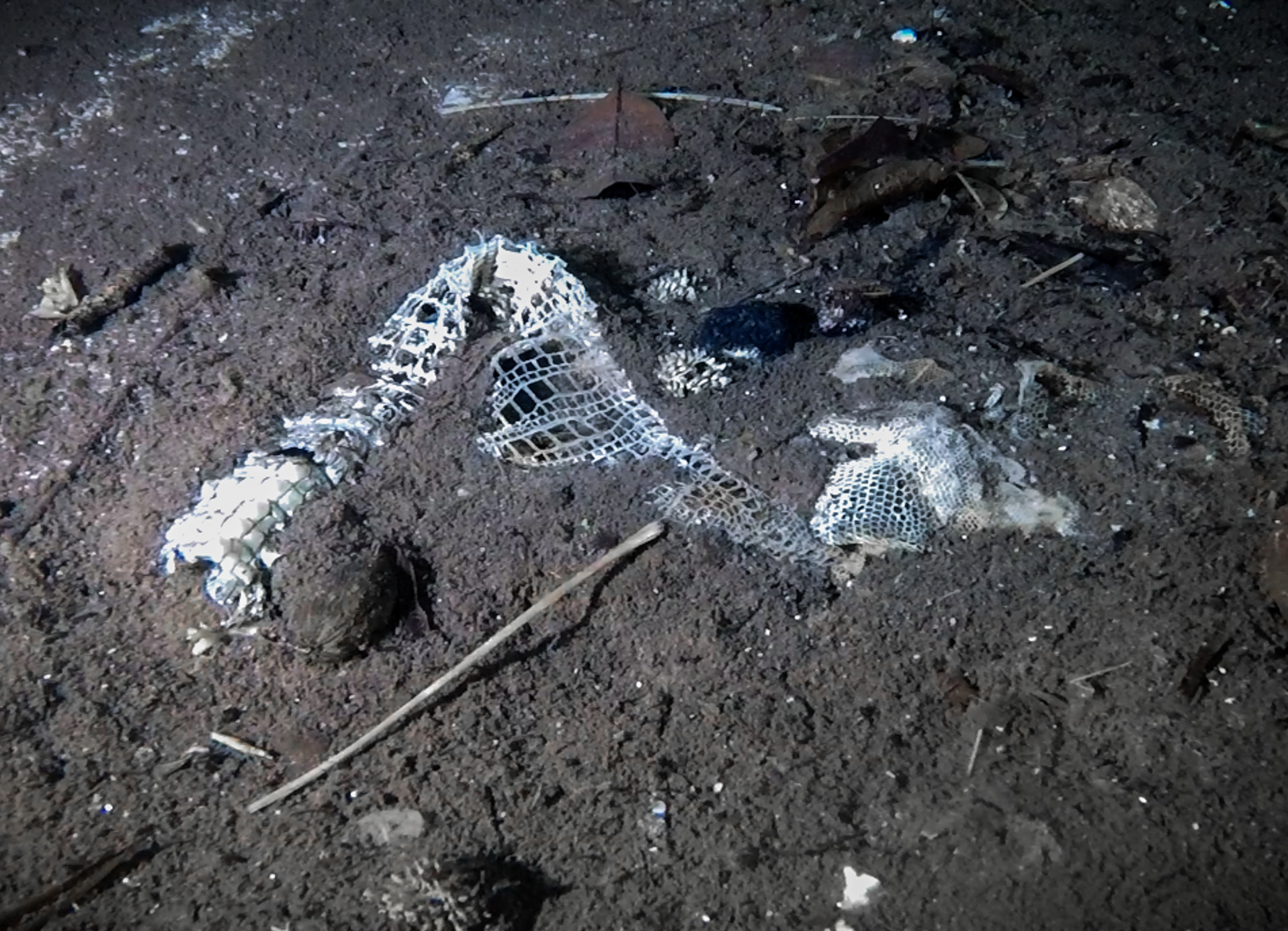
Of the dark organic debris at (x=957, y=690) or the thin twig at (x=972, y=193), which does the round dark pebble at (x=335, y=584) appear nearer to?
the dark organic debris at (x=957, y=690)

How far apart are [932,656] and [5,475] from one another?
270cm

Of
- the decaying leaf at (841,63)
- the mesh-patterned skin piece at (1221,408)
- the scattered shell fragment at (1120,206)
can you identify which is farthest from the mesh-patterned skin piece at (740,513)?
the decaying leaf at (841,63)

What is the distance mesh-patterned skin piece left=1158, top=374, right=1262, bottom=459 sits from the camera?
258cm

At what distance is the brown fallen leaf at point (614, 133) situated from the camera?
12.5 feet

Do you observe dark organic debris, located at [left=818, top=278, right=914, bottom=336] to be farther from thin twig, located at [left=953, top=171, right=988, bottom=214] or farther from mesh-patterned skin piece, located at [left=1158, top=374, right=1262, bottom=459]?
mesh-patterned skin piece, located at [left=1158, top=374, right=1262, bottom=459]

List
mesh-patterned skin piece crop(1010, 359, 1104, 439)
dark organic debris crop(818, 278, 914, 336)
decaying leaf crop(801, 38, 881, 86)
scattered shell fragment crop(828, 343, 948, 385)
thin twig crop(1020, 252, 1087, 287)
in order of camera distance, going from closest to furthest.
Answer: mesh-patterned skin piece crop(1010, 359, 1104, 439) < scattered shell fragment crop(828, 343, 948, 385) < dark organic debris crop(818, 278, 914, 336) < thin twig crop(1020, 252, 1087, 287) < decaying leaf crop(801, 38, 881, 86)

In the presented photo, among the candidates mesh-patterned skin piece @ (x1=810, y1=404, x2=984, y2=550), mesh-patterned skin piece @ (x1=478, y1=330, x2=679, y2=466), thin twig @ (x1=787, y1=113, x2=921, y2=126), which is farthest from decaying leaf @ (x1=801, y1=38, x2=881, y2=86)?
mesh-patterned skin piece @ (x1=810, y1=404, x2=984, y2=550)

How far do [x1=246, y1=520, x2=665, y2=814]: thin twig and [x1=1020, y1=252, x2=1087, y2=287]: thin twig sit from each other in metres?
1.61

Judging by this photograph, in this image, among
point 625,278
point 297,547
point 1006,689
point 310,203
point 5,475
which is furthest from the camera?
point 310,203

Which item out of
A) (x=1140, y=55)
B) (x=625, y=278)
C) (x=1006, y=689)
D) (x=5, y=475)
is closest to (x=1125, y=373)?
(x=1006, y=689)

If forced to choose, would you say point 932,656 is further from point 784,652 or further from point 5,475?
point 5,475

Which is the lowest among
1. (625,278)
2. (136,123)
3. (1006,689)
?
(1006,689)

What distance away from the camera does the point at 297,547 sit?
2.49m

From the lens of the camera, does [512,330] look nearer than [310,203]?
Yes
